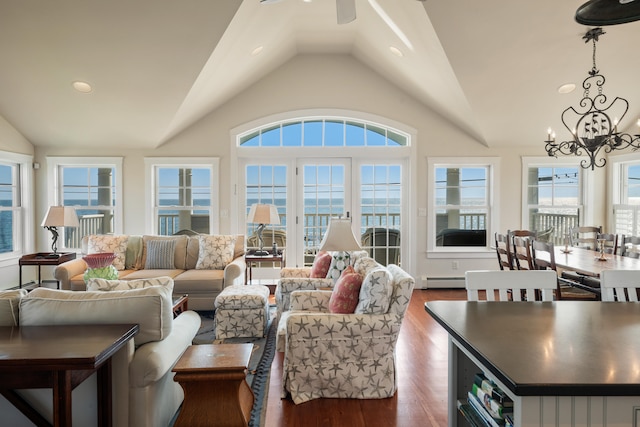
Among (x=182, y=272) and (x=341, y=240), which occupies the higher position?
(x=341, y=240)

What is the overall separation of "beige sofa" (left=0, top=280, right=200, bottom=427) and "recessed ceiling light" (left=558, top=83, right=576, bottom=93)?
16.1 feet

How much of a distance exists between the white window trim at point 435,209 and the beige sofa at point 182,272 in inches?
114

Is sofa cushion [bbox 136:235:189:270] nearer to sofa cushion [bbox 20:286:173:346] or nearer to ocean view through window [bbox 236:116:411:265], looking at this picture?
ocean view through window [bbox 236:116:411:265]

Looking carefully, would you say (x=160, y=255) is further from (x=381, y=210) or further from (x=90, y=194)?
(x=381, y=210)

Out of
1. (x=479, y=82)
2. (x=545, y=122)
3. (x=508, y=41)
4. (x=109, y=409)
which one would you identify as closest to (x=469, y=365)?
(x=109, y=409)

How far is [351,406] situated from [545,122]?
4783 millimetres

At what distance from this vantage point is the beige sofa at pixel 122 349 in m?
1.95

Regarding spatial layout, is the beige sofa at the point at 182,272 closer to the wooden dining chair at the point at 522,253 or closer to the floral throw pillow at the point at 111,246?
the floral throw pillow at the point at 111,246

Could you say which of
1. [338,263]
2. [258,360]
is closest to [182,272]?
[258,360]

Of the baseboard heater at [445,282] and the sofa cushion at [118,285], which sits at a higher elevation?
the sofa cushion at [118,285]

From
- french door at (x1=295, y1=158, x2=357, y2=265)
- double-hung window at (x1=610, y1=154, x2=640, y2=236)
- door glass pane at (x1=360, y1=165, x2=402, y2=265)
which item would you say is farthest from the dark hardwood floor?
double-hung window at (x1=610, y1=154, x2=640, y2=236)

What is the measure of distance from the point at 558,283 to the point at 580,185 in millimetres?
3120

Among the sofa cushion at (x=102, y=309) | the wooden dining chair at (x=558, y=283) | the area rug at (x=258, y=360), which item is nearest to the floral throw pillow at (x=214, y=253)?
the area rug at (x=258, y=360)

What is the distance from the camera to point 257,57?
510 centimetres
